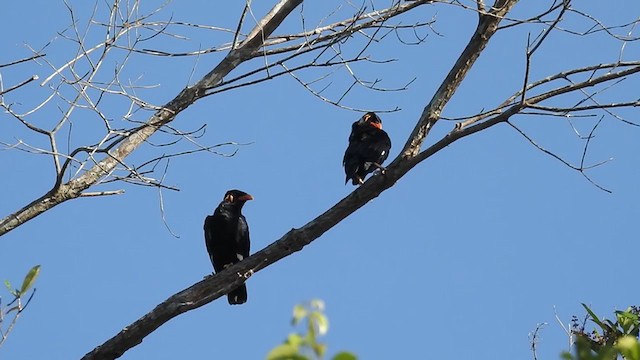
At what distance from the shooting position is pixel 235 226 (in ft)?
27.6

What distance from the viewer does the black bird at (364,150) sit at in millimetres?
7074

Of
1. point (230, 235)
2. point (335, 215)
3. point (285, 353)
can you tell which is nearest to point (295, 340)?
point (285, 353)

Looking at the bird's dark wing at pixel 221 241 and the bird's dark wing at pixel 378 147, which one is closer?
the bird's dark wing at pixel 378 147

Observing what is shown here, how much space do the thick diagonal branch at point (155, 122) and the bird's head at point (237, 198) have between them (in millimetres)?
3027

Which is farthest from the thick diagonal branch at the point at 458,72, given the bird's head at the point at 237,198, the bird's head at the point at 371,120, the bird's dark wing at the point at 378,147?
the bird's head at the point at 237,198

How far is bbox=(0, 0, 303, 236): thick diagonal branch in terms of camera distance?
4762 mm

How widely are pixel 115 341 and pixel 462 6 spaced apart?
8.29 ft

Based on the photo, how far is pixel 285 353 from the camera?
1.32 metres

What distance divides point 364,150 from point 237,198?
6.04 ft

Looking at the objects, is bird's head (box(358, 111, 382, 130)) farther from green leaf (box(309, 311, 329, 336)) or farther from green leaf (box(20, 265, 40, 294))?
green leaf (box(309, 311, 329, 336))

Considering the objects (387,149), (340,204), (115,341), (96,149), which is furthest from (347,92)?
(387,149)

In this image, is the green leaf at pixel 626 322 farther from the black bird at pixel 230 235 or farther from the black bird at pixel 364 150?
the black bird at pixel 230 235

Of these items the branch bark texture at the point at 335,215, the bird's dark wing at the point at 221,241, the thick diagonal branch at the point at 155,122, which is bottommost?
the branch bark texture at the point at 335,215

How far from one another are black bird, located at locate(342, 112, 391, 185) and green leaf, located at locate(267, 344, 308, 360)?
542 centimetres
